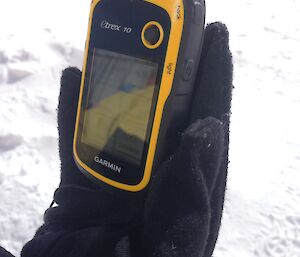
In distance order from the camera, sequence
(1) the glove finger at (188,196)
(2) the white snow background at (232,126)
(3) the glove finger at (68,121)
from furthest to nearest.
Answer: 1. (2) the white snow background at (232,126)
2. (3) the glove finger at (68,121)
3. (1) the glove finger at (188,196)

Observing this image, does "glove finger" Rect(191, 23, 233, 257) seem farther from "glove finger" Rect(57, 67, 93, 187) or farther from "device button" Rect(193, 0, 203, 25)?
"glove finger" Rect(57, 67, 93, 187)

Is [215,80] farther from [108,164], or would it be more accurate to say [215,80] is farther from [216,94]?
[108,164]

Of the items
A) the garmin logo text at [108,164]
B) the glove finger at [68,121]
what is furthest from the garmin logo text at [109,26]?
the garmin logo text at [108,164]

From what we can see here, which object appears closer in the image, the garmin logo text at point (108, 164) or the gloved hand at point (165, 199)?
the gloved hand at point (165, 199)

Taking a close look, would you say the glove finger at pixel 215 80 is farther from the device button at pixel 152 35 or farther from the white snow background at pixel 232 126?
the white snow background at pixel 232 126

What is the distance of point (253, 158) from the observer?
2.52m

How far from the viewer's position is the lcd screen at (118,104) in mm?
986

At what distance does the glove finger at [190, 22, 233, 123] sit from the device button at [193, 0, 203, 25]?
0.06 m

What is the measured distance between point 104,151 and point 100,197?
11 cm

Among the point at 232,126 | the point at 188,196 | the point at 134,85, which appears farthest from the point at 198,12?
the point at 232,126

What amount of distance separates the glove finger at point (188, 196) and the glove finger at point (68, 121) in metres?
0.32

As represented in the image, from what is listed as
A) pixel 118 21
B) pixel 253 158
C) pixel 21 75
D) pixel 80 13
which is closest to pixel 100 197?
pixel 118 21

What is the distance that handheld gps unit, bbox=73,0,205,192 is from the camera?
3.05ft

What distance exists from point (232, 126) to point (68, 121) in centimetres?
182
